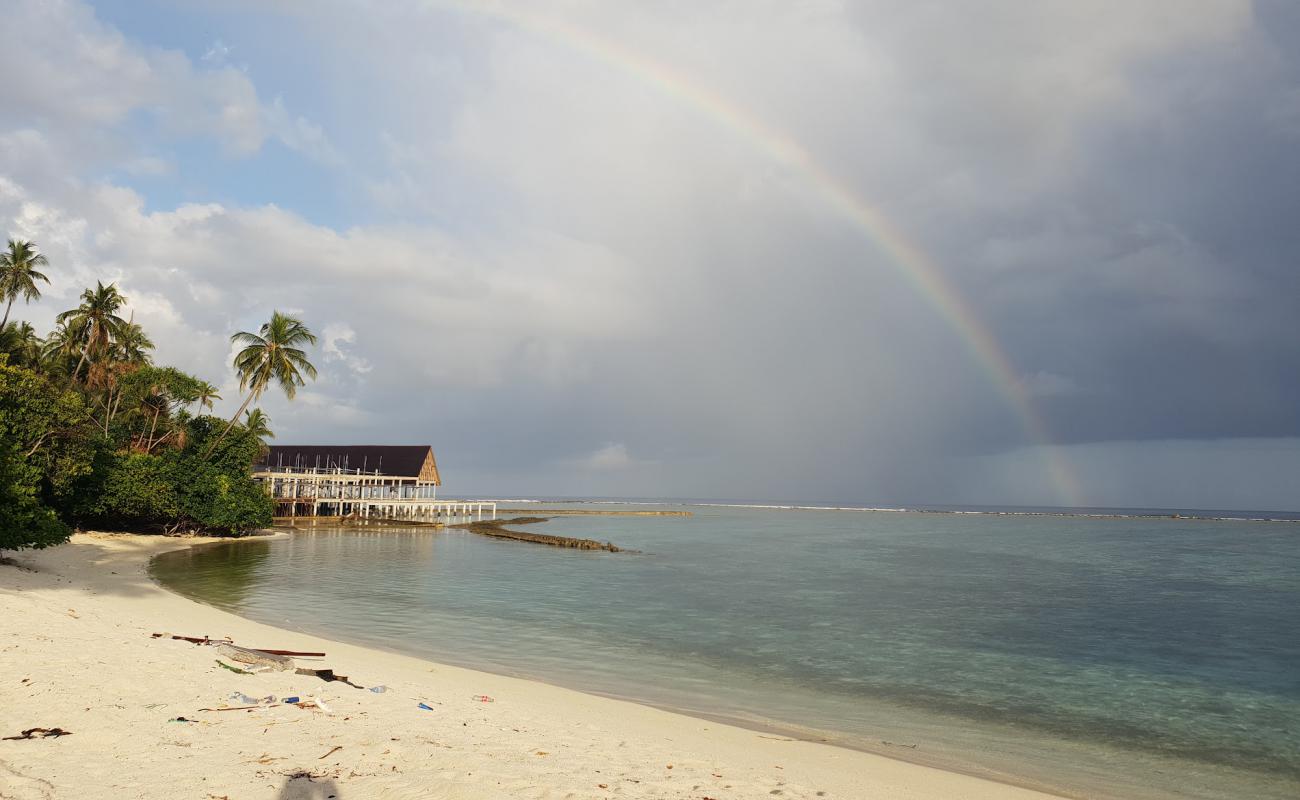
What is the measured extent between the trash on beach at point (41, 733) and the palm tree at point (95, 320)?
49243mm

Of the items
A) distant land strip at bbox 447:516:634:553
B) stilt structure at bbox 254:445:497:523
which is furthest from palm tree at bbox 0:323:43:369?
distant land strip at bbox 447:516:634:553

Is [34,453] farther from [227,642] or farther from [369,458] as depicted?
[369,458]

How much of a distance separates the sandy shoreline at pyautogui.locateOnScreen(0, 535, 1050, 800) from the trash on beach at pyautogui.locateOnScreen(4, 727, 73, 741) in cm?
13

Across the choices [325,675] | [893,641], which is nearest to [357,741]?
[325,675]

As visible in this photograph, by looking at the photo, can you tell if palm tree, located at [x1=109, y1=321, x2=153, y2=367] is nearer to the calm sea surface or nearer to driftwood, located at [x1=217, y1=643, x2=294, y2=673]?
the calm sea surface

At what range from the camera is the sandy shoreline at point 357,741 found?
22.2 feet

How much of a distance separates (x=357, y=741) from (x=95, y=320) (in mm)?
51887

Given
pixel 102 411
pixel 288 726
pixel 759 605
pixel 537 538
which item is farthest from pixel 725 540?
pixel 288 726

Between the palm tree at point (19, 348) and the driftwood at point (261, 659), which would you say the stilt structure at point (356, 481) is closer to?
the palm tree at point (19, 348)

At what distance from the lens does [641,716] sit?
Answer: 37.4 feet

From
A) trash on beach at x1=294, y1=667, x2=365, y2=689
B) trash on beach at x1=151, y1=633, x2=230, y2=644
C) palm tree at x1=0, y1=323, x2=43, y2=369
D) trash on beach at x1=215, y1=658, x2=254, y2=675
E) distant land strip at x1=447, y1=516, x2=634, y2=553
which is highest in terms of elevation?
palm tree at x1=0, y1=323, x2=43, y2=369

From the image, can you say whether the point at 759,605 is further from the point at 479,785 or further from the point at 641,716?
the point at 479,785

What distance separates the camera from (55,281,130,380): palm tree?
46.6 metres

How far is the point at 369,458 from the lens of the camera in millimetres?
88438
